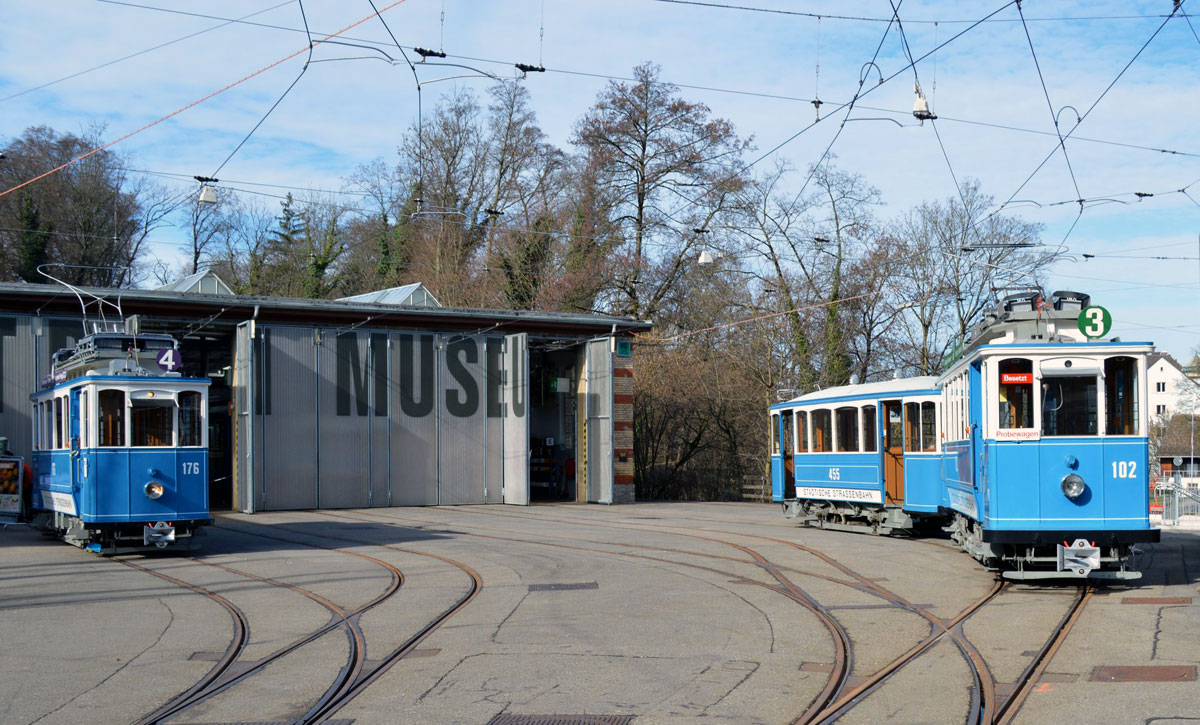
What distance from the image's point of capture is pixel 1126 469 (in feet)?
41.6

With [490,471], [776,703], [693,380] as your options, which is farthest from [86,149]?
[776,703]

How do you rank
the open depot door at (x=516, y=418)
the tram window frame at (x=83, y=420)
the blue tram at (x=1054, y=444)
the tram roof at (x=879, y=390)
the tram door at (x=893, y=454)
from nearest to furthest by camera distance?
the blue tram at (x=1054, y=444) < the tram window frame at (x=83, y=420) < the tram roof at (x=879, y=390) < the tram door at (x=893, y=454) < the open depot door at (x=516, y=418)

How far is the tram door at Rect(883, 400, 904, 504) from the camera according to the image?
66.8 feet

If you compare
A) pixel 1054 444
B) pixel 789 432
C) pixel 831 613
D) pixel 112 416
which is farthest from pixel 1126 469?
pixel 112 416

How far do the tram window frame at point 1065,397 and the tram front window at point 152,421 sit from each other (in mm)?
12632

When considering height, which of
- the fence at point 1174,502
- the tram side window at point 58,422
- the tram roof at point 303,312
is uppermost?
the tram roof at point 303,312

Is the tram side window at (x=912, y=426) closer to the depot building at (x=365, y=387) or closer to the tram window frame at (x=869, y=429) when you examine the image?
the tram window frame at (x=869, y=429)

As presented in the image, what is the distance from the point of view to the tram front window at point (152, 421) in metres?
17.6

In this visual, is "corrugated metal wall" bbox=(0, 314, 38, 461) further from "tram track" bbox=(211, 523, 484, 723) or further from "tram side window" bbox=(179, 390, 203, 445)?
"tram track" bbox=(211, 523, 484, 723)

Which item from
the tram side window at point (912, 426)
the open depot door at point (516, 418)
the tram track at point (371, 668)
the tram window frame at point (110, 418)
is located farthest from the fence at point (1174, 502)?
the tram window frame at point (110, 418)

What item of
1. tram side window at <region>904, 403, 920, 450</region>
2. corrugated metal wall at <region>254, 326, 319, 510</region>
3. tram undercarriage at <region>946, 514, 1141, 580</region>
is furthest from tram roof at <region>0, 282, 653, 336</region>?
tram undercarriage at <region>946, 514, 1141, 580</region>

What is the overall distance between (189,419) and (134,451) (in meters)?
0.94

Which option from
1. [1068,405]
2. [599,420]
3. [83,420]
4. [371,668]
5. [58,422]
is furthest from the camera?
[599,420]

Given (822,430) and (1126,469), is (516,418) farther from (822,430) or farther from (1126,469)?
(1126,469)
